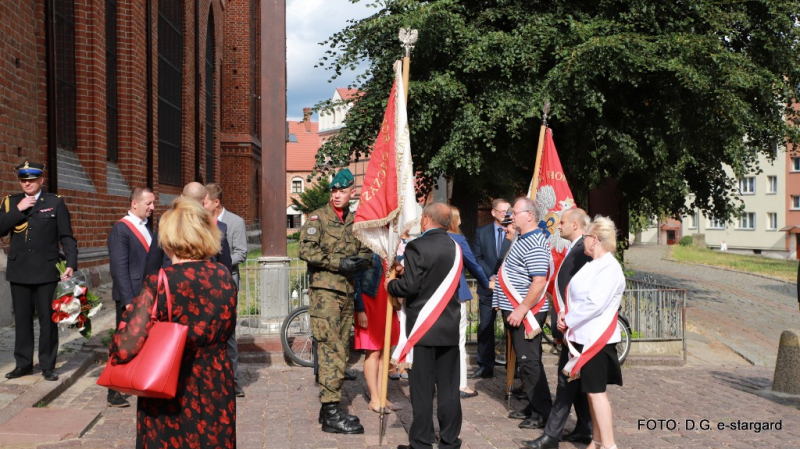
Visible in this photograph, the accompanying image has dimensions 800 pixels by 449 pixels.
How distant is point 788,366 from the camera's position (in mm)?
8320

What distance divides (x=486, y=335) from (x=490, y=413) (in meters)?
1.60

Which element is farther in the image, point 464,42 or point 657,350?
point 464,42

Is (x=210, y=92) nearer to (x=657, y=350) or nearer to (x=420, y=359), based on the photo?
(x=657, y=350)

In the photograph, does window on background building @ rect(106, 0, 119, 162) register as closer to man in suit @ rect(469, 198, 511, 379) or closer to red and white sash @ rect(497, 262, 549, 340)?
man in suit @ rect(469, 198, 511, 379)

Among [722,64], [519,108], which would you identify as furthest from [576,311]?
[722,64]

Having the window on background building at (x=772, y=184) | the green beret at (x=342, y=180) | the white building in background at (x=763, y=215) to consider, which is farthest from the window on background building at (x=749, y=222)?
the green beret at (x=342, y=180)

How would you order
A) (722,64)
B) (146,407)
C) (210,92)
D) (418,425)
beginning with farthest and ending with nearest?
1. (210,92)
2. (722,64)
3. (418,425)
4. (146,407)

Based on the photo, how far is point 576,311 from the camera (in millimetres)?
5430

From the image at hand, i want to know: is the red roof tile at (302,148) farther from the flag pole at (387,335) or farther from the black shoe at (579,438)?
the black shoe at (579,438)

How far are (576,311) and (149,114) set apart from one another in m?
14.8

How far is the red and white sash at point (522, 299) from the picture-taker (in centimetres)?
654

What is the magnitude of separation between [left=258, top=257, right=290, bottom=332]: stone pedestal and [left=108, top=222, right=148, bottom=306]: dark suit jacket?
3.16 metres

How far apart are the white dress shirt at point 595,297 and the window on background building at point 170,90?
16.6 m

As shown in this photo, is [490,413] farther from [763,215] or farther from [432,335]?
[763,215]
